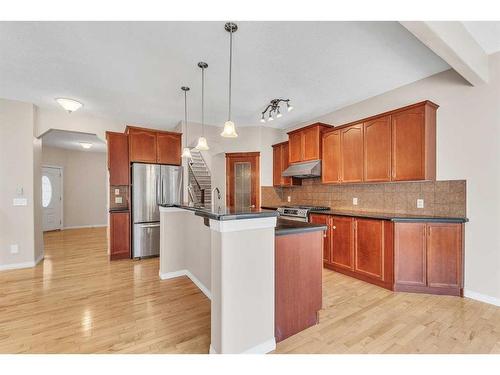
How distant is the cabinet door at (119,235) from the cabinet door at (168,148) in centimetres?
125

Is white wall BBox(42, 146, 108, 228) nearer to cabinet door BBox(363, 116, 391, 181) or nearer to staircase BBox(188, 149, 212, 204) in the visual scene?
staircase BBox(188, 149, 212, 204)

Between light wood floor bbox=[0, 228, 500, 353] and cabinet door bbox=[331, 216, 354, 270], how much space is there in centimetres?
22

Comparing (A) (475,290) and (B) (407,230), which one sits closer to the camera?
(A) (475,290)

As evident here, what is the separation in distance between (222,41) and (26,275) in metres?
4.19

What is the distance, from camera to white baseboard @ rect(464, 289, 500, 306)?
2480 mm

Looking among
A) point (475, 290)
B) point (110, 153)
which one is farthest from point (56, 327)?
point (475, 290)

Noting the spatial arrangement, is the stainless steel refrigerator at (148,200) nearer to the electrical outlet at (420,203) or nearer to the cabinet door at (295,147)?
the cabinet door at (295,147)

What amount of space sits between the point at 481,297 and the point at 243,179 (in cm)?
421

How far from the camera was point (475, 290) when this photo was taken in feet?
8.57

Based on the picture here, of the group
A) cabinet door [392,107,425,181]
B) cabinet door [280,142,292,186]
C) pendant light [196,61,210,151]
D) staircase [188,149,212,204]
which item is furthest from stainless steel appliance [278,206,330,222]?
staircase [188,149,212,204]

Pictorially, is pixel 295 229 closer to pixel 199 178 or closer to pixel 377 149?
pixel 377 149

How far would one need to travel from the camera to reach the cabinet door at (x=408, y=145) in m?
2.88

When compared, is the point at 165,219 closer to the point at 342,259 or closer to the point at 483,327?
the point at 342,259

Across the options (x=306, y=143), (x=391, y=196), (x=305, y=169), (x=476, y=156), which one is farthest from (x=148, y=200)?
(x=476, y=156)
